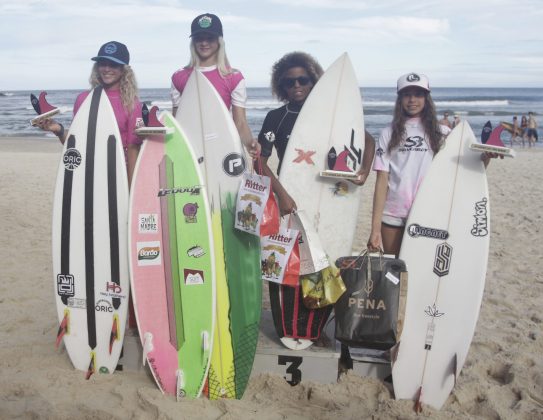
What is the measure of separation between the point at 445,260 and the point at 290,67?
148 cm

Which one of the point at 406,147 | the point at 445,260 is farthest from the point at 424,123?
the point at 445,260

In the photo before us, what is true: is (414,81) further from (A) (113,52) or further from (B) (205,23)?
(A) (113,52)

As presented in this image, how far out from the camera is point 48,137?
1852cm

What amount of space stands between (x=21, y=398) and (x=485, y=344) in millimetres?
2816

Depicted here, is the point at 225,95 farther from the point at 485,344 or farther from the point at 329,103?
the point at 485,344

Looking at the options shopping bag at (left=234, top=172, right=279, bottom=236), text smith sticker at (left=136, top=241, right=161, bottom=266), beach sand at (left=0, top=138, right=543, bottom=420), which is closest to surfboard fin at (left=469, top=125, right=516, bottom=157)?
shopping bag at (left=234, top=172, right=279, bottom=236)

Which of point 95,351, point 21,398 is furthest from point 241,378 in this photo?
point 21,398

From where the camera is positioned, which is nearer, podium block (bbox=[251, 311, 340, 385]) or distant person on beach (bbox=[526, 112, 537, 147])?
podium block (bbox=[251, 311, 340, 385])

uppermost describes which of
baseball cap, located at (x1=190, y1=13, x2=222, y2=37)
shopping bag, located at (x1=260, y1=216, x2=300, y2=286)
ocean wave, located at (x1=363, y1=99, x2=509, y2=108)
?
ocean wave, located at (x1=363, y1=99, x2=509, y2=108)

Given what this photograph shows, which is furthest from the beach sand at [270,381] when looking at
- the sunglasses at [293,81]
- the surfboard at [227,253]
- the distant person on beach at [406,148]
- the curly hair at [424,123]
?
the sunglasses at [293,81]

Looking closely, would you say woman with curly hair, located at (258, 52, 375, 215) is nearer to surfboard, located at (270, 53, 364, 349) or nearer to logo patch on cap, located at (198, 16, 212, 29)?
surfboard, located at (270, 53, 364, 349)

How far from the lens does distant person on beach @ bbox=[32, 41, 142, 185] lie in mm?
3013

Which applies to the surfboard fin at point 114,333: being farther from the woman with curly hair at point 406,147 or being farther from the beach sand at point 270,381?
the woman with curly hair at point 406,147

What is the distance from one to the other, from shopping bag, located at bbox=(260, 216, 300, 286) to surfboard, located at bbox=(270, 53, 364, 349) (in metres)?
0.41
